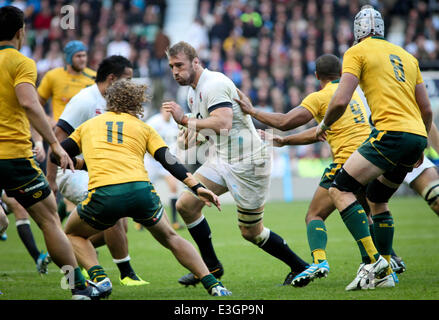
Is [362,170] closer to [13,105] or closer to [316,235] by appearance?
[316,235]

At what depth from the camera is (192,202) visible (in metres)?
6.87

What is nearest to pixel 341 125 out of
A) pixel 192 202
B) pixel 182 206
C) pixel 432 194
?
pixel 432 194

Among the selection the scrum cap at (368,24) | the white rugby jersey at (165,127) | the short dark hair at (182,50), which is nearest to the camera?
the scrum cap at (368,24)

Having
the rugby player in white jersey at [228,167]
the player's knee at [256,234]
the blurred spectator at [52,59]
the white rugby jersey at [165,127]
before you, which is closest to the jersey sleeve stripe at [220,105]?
the rugby player in white jersey at [228,167]

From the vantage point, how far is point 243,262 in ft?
28.9

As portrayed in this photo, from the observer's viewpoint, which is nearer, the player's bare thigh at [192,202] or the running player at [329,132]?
the running player at [329,132]

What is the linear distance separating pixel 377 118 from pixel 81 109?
3.28 m

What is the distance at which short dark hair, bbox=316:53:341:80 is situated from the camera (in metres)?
7.02

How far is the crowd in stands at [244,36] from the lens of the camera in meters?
21.4

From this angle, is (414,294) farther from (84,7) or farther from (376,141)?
(84,7)

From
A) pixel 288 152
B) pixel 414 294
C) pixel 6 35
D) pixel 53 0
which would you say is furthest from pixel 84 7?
pixel 414 294

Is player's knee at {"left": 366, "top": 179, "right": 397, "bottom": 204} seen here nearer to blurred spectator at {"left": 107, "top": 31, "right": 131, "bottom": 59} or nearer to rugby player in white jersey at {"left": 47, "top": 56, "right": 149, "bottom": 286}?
rugby player in white jersey at {"left": 47, "top": 56, "right": 149, "bottom": 286}

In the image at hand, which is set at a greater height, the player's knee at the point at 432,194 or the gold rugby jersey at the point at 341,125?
the gold rugby jersey at the point at 341,125

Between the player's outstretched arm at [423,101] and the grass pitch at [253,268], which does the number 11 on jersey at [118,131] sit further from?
the player's outstretched arm at [423,101]
